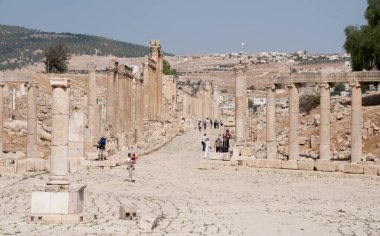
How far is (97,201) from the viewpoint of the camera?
71.1ft

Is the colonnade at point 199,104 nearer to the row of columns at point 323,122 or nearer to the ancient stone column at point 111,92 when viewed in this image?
the ancient stone column at point 111,92

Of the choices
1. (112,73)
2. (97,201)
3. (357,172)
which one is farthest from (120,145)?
(97,201)

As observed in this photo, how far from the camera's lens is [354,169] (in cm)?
3081

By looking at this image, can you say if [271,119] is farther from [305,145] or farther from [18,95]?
[18,95]

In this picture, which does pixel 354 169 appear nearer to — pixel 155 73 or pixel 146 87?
pixel 146 87

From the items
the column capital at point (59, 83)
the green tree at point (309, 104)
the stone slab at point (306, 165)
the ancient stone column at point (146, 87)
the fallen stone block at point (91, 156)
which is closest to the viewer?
the column capital at point (59, 83)

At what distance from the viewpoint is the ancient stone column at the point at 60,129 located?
18.9 meters

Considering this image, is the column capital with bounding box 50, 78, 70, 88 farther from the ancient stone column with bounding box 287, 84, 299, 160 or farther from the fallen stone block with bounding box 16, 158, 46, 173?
→ the ancient stone column with bounding box 287, 84, 299, 160

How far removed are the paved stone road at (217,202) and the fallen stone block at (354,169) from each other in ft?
1.35

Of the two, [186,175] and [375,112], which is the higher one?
[375,112]

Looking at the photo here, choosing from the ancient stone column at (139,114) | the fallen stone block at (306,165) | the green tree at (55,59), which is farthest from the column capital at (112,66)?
the green tree at (55,59)

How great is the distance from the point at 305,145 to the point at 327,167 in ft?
42.0

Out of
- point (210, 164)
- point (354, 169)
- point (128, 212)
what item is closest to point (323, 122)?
point (354, 169)

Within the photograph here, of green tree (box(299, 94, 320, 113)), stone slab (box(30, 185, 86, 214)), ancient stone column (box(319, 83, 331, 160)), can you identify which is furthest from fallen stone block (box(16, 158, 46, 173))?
green tree (box(299, 94, 320, 113))
